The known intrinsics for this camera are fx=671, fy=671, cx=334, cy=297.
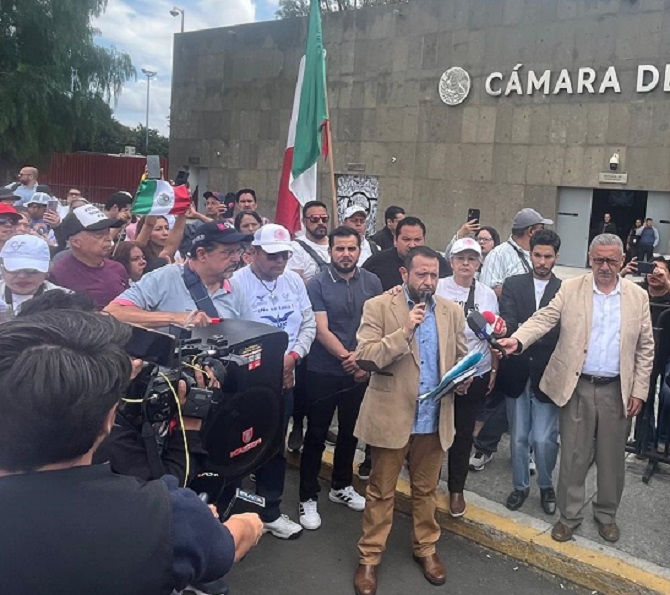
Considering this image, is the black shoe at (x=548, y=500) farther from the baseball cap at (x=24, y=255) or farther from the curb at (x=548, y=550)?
the baseball cap at (x=24, y=255)

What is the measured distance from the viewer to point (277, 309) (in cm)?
431

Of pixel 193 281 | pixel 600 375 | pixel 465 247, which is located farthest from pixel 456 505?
pixel 193 281

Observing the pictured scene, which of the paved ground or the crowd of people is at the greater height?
the crowd of people

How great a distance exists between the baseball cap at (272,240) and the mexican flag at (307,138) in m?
3.20

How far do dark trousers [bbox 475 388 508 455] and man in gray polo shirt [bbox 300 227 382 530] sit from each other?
3.54ft

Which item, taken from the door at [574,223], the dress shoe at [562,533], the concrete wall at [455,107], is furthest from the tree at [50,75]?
the dress shoe at [562,533]

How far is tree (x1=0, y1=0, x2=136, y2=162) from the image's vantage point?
21094 mm

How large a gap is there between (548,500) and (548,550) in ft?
1.76

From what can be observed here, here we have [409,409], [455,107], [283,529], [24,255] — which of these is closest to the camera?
[409,409]

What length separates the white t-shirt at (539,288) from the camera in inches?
178

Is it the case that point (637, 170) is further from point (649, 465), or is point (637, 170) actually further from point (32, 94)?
point (32, 94)

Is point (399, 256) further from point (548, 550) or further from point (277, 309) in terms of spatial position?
point (548, 550)

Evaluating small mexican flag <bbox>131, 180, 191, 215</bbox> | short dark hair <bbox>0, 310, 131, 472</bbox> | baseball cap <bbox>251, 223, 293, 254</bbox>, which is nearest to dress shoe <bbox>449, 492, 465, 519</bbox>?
baseball cap <bbox>251, 223, 293, 254</bbox>

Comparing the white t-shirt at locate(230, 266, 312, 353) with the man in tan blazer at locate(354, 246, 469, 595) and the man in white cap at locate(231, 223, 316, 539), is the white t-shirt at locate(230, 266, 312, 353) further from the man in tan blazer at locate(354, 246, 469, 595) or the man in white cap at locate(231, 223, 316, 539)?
the man in tan blazer at locate(354, 246, 469, 595)
